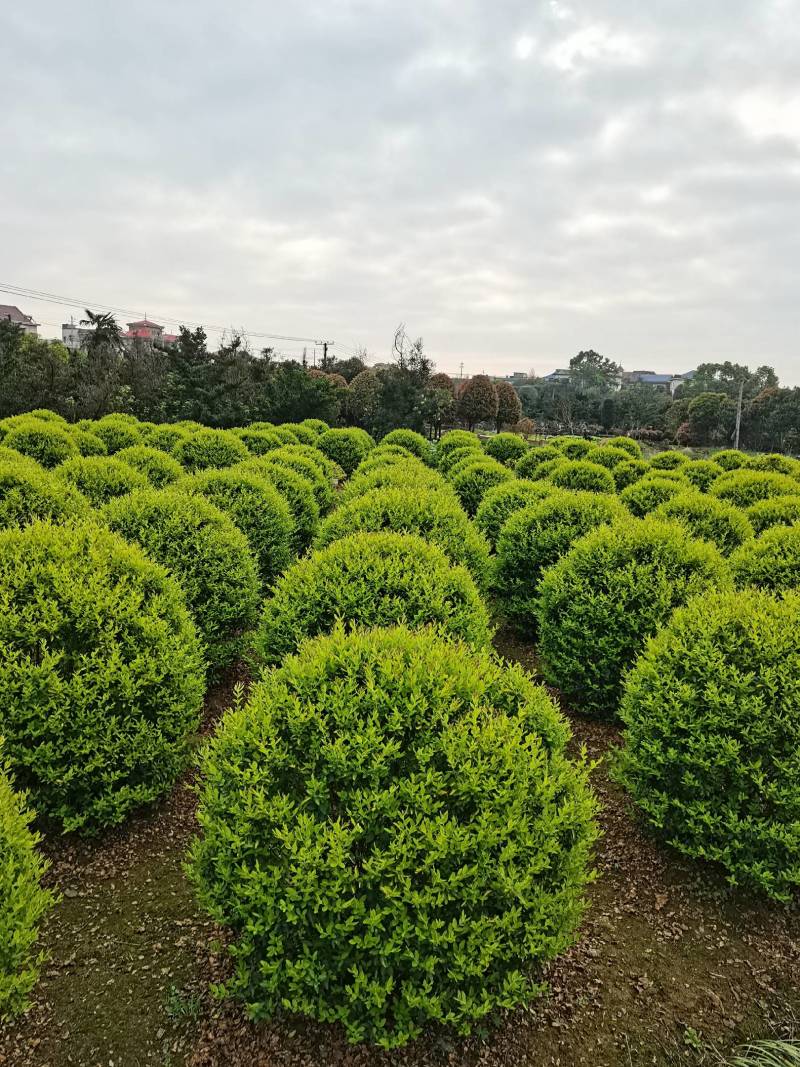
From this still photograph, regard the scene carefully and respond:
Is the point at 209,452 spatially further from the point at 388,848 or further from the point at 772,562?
the point at 388,848

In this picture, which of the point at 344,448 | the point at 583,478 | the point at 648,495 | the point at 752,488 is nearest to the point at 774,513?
the point at 648,495

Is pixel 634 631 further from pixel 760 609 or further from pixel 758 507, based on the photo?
pixel 758 507

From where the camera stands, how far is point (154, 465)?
12.3m

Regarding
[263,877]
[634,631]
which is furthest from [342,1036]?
[634,631]

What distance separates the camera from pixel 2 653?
12.7ft

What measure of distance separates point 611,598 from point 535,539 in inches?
94.4

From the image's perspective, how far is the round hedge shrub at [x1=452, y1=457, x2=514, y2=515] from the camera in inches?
579

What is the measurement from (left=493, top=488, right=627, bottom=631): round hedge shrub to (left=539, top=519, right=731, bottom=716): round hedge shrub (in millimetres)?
1540

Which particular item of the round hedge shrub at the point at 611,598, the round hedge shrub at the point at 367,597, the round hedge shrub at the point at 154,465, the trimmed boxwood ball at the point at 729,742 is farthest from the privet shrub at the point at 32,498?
the trimmed boxwood ball at the point at 729,742

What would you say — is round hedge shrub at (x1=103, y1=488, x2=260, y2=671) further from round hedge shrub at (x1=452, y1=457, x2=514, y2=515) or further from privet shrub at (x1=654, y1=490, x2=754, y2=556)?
round hedge shrub at (x1=452, y1=457, x2=514, y2=515)

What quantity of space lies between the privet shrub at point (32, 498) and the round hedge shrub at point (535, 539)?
5934 millimetres

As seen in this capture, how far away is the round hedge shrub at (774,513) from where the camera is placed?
9859 mm

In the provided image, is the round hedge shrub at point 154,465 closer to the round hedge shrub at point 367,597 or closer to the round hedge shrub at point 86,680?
the round hedge shrub at point 86,680

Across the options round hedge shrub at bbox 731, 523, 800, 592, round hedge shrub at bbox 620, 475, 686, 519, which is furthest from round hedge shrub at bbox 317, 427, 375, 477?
round hedge shrub at bbox 731, 523, 800, 592
